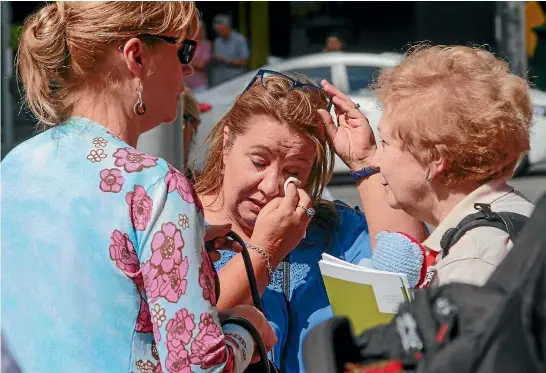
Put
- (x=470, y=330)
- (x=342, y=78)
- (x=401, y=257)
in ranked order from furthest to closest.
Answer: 1. (x=342, y=78)
2. (x=401, y=257)
3. (x=470, y=330)

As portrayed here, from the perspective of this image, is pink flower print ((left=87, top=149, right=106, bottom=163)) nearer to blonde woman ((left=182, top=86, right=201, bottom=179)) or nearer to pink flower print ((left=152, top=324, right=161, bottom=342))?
pink flower print ((left=152, top=324, right=161, bottom=342))

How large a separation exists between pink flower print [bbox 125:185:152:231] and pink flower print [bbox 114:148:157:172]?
0.05 m

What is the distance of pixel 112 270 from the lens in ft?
6.25

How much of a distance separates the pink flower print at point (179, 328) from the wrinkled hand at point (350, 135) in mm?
1204

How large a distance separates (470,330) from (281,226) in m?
1.18

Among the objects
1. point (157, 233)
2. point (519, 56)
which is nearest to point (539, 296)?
point (157, 233)

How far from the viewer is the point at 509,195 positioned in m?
2.22

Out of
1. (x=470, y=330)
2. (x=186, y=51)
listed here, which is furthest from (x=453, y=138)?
(x=470, y=330)

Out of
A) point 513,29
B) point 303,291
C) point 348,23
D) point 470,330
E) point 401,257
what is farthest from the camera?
point 348,23

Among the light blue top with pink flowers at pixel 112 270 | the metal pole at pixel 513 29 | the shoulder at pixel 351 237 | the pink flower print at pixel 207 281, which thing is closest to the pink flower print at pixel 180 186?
the light blue top with pink flowers at pixel 112 270

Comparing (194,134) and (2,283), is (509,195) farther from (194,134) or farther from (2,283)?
(194,134)

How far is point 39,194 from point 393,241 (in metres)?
0.82

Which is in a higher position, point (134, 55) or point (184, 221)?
point (134, 55)

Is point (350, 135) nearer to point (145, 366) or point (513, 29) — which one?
point (145, 366)
